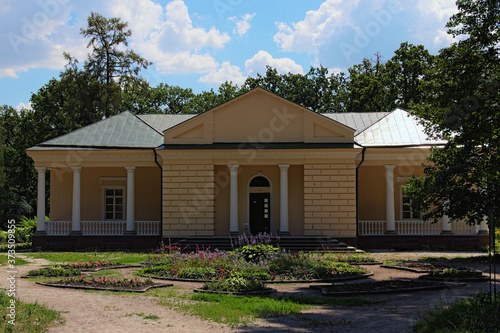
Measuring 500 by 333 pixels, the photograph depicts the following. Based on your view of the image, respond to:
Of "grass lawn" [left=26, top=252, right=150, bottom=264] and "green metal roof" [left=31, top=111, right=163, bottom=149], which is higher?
"green metal roof" [left=31, top=111, right=163, bottom=149]

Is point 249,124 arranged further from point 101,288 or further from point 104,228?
point 101,288

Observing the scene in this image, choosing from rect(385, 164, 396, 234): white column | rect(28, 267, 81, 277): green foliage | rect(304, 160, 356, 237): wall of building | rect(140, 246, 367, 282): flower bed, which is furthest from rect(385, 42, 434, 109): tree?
rect(28, 267, 81, 277): green foliage

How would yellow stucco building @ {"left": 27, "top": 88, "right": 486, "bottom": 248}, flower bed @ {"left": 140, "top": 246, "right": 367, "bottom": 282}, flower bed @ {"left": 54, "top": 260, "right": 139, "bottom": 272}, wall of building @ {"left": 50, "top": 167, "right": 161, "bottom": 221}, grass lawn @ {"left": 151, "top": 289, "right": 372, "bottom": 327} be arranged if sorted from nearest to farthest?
grass lawn @ {"left": 151, "top": 289, "right": 372, "bottom": 327} < flower bed @ {"left": 140, "top": 246, "right": 367, "bottom": 282} < flower bed @ {"left": 54, "top": 260, "right": 139, "bottom": 272} < yellow stucco building @ {"left": 27, "top": 88, "right": 486, "bottom": 248} < wall of building @ {"left": 50, "top": 167, "right": 161, "bottom": 221}

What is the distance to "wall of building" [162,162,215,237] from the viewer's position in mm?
23250

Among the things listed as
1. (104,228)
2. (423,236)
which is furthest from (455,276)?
(104,228)

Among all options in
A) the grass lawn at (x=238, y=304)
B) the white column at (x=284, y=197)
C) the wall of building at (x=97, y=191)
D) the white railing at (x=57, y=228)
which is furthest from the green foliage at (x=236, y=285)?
the white railing at (x=57, y=228)

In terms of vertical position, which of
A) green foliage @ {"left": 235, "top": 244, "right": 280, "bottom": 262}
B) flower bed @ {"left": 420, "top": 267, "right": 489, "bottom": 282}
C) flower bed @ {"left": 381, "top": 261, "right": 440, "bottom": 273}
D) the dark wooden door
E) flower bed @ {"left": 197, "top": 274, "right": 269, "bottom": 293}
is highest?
the dark wooden door

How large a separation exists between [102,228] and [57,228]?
6.64 feet

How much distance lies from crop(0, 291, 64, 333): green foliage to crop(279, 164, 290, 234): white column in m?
14.8

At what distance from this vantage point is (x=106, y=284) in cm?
1223

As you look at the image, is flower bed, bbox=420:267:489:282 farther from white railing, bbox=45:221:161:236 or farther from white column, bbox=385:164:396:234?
white railing, bbox=45:221:161:236

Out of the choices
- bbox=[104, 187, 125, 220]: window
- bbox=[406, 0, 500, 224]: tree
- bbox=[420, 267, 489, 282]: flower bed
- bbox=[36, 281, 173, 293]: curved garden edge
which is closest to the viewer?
bbox=[36, 281, 173, 293]: curved garden edge

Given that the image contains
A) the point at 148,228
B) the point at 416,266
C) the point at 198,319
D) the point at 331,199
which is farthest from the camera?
the point at 148,228

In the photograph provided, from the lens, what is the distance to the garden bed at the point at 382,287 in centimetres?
1129
